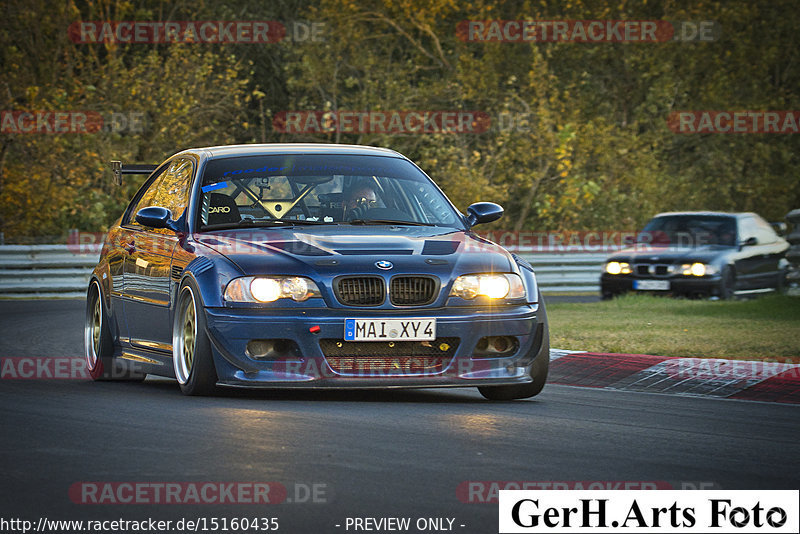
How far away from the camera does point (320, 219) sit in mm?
9852

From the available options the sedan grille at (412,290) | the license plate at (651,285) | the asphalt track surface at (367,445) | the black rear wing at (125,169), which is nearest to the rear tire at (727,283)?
the license plate at (651,285)

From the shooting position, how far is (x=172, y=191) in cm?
1060

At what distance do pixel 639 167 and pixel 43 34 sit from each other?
13.1 meters

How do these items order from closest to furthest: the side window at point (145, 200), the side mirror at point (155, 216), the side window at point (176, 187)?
1. the side mirror at point (155, 216)
2. the side window at point (176, 187)
3. the side window at point (145, 200)

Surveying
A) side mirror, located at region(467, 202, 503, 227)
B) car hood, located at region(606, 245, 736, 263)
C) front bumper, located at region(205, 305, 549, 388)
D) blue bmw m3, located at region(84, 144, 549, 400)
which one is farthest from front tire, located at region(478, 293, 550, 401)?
car hood, located at region(606, 245, 736, 263)

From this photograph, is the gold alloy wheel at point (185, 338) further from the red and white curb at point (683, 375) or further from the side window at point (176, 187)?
the red and white curb at point (683, 375)

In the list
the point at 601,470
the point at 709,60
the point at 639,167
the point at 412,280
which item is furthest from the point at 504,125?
the point at 601,470

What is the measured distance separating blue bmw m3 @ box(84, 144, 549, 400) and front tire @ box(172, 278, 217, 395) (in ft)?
0.04

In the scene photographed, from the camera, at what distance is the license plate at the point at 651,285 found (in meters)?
21.5

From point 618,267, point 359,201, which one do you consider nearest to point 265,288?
point 359,201

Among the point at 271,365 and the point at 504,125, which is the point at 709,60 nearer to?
the point at 504,125

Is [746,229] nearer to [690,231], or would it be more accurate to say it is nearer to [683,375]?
[690,231]

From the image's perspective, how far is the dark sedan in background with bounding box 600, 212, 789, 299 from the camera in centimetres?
2144

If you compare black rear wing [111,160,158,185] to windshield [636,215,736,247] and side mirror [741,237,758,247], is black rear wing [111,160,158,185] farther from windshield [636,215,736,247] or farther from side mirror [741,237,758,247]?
side mirror [741,237,758,247]
